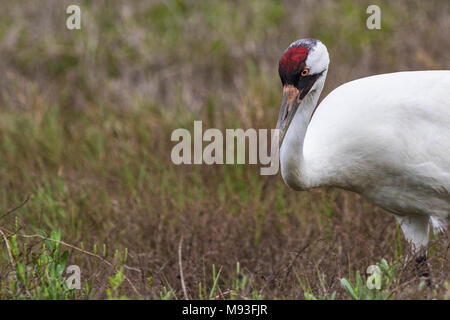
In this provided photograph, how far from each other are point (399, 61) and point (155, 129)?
2453 millimetres

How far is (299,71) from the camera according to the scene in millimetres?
3543

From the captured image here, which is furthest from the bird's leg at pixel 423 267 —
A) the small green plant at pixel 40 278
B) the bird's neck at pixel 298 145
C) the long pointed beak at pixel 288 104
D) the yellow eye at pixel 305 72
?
the small green plant at pixel 40 278

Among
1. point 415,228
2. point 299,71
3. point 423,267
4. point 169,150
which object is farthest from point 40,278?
point 169,150

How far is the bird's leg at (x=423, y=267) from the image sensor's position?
319 cm

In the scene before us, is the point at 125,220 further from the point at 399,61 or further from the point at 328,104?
the point at 399,61

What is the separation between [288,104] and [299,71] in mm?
154

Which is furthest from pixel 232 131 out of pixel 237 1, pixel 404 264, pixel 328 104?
pixel 237 1

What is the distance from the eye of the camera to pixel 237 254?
4.39m

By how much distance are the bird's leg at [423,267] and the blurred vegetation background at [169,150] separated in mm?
56

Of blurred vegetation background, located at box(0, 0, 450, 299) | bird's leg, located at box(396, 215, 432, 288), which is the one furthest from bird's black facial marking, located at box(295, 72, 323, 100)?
bird's leg, located at box(396, 215, 432, 288)

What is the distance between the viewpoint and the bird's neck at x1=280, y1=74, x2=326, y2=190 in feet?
11.9

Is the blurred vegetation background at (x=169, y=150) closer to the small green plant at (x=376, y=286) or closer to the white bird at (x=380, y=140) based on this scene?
the small green plant at (x=376, y=286)

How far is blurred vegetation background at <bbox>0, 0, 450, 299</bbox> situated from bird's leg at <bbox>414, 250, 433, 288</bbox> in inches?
2.2

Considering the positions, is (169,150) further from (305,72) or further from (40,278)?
(40,278)
